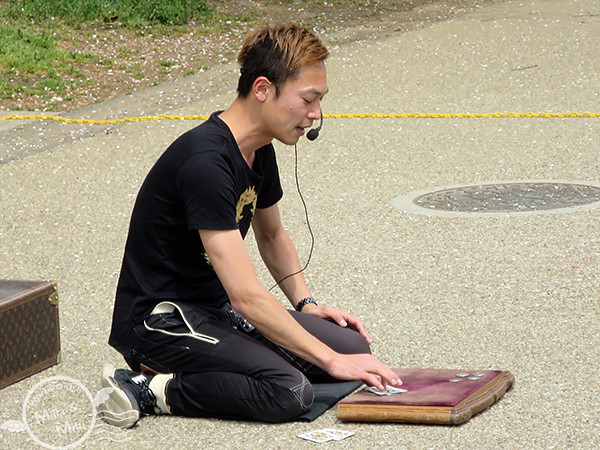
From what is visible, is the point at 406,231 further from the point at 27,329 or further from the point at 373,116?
the point at 373,116

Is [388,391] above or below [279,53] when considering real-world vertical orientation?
below

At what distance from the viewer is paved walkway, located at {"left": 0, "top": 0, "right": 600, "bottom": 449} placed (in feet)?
12.9

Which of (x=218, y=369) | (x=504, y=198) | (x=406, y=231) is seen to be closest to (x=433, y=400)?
(x=218, y=369)

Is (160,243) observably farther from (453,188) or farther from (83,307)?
(453,188)

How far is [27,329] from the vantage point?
14.4 feet

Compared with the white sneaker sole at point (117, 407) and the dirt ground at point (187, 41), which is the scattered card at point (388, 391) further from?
the dirt ground at point (187, 41)

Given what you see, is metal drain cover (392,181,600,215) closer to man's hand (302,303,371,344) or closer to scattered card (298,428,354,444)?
man's hand (302,303,371,344)

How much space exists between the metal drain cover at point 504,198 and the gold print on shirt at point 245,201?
2.75m

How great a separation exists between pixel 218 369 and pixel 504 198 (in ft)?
11.3

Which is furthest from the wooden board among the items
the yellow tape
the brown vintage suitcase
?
the yellow tape

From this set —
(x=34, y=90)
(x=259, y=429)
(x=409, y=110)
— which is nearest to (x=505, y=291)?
(x=259, y=429)

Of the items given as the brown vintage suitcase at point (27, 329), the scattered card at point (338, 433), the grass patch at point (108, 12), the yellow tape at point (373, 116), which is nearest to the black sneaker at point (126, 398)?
the brown vintage suitcase at point (27, 329)

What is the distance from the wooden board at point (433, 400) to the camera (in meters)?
3.79

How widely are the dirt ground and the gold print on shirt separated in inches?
247
